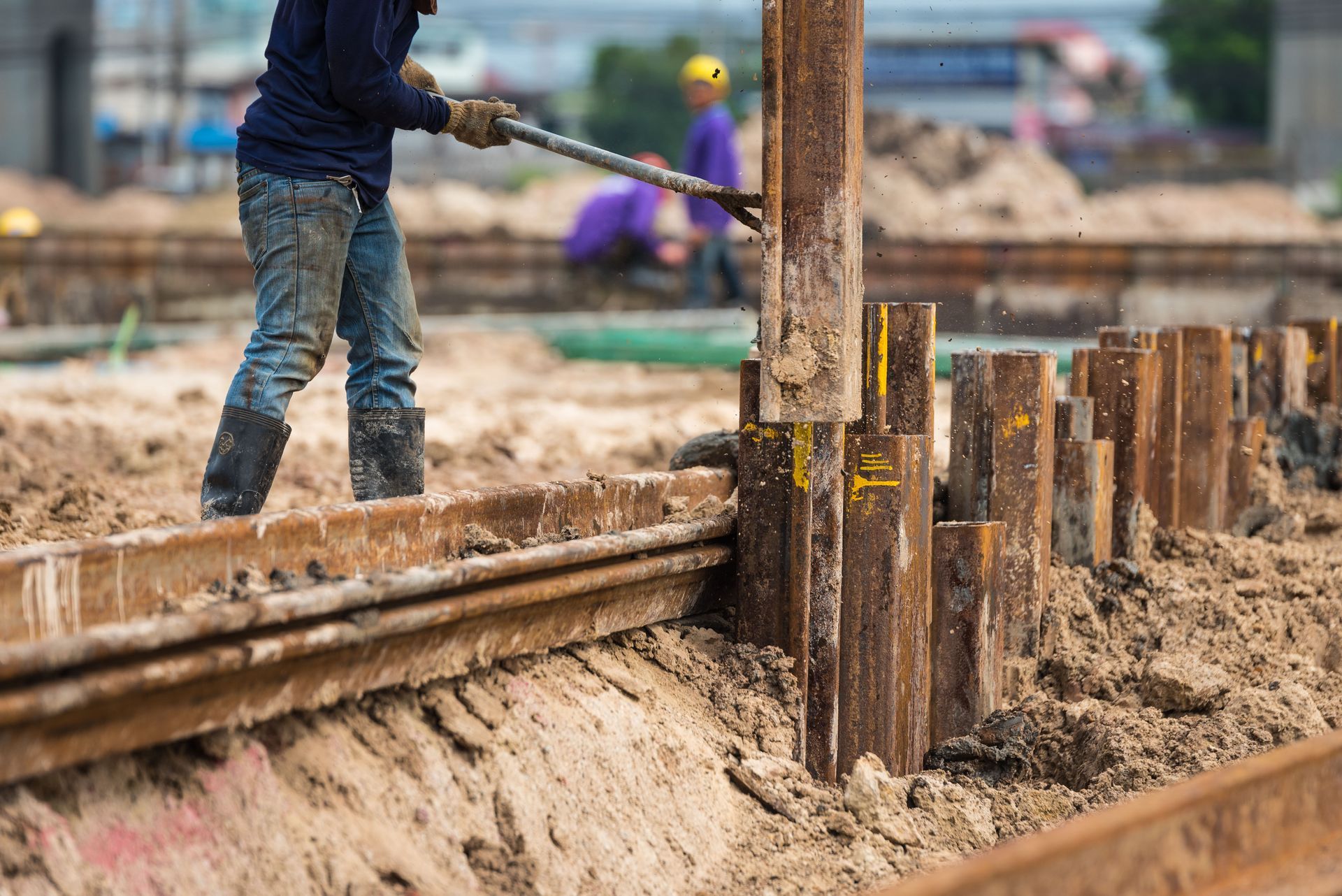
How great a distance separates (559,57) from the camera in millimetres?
37688

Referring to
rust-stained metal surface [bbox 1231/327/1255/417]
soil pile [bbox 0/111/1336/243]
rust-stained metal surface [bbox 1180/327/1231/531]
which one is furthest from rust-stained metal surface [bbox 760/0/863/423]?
soil pile [bbox 0/111/1336/243]

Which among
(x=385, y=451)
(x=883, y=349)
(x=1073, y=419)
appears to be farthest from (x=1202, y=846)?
(x=385, y=451)

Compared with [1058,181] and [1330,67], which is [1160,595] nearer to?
[1058,181]

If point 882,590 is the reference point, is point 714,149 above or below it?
above

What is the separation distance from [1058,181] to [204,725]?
22.6m

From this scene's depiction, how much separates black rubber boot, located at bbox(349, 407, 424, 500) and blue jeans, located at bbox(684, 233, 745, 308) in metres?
7.85

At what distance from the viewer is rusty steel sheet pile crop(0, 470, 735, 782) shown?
2.08 meters

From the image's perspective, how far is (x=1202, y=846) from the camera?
216cm

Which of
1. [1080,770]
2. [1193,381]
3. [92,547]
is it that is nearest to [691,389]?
[1193,381]

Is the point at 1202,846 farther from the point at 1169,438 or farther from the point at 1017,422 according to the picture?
the point at 1169,438

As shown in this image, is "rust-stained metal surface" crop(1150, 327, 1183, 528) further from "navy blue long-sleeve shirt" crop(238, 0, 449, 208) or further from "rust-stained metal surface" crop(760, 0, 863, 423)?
"navy blue long-sleeve shirt" crop(238, 0, 449, 208)

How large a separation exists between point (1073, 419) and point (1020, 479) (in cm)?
51

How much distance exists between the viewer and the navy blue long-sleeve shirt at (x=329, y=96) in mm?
3266

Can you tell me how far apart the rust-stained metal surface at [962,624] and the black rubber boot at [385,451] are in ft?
4.48
